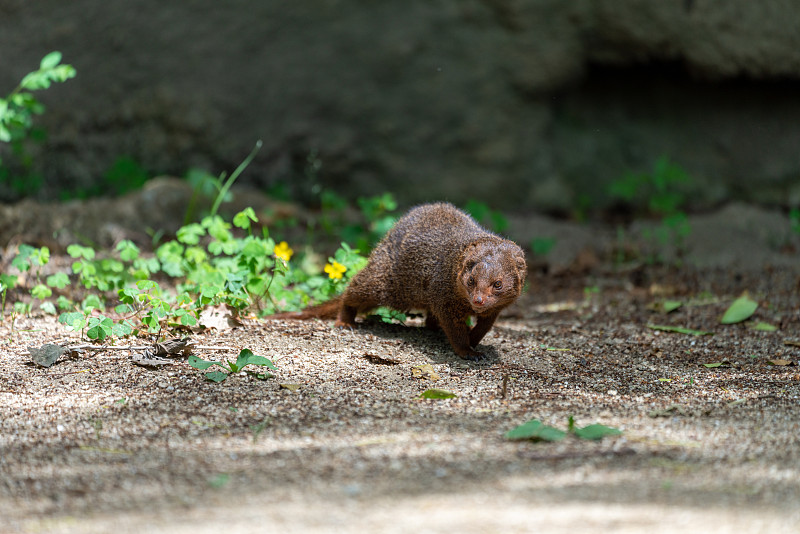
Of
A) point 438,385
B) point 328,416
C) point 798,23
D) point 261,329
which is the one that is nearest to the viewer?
point 328,416

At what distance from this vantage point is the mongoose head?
12.2 feet

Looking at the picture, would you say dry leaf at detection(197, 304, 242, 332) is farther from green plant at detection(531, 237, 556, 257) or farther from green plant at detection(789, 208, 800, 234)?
green plant at detection(789, 208, 800, 234)

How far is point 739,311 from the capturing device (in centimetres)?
469

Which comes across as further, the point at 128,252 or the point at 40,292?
the point at 128,252

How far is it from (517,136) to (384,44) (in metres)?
1.38

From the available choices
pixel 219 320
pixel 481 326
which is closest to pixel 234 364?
pixel 219 320

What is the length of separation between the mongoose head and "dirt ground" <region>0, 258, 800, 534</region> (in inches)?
11.3

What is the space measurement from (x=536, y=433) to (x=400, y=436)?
42 centimetres

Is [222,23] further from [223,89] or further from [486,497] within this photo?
[486,497]

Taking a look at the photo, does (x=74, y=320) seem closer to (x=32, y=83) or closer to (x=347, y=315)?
(x=347, y=315)

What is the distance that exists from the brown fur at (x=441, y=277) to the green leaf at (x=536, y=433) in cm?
108

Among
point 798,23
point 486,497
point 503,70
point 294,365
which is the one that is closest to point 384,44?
point 503,70

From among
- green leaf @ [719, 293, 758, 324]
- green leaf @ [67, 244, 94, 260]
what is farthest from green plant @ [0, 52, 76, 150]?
green leaf @ [719, 293, 758, 324]

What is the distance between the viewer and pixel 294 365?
3506mm
